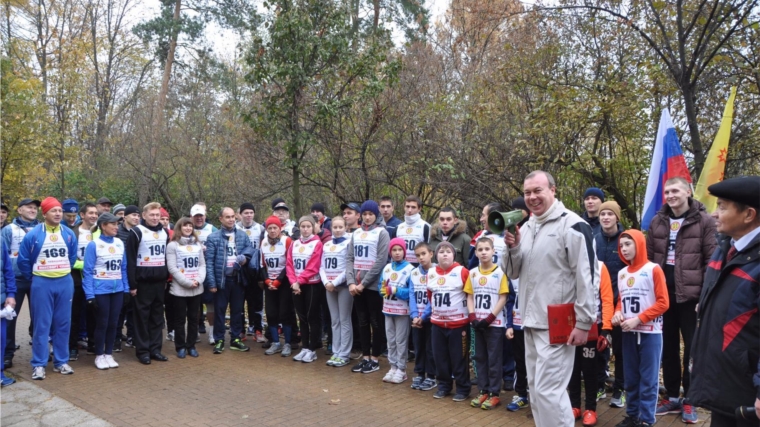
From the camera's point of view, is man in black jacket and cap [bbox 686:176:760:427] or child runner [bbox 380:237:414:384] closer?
man in black jacket and cap [bbox 686:176:760:427]

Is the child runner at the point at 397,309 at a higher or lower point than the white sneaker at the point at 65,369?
higher

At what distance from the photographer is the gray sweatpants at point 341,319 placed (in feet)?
26.3

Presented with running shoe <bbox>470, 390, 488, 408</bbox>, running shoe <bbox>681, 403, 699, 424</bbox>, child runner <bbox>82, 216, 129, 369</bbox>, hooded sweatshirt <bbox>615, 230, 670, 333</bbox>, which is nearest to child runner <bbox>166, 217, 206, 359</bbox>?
child runner <bbox>82, 216, 129, 369</bbox>

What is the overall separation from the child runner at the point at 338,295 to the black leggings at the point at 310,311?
0.21m

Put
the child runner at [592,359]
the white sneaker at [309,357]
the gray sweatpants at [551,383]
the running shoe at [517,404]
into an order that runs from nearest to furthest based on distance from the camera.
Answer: the gray sweatpants at [551,383]
the child runner at [592,359]
the running shoe at [517,404]
the white sneaker at [309,357]

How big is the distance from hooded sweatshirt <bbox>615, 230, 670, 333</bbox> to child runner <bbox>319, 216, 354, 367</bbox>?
372 centimetres

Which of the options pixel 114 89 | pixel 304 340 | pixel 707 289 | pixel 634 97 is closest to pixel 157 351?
pixel 304 340

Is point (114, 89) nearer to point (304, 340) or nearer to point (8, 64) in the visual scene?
point (8, 64)

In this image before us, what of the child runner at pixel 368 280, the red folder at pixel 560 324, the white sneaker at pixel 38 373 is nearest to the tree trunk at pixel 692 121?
the child runner at pixel 368 280

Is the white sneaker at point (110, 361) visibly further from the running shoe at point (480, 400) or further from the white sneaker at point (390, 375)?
the running shoe at point (480, 400)

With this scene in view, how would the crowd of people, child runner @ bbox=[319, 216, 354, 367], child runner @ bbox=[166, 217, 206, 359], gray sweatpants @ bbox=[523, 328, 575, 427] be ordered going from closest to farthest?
1. the crowd of people
2. gray sweatpants @ bbox=[523, 328, 575, 427]
3. child runner @ bbox=[319, 216, 354, 367]
4. child runner @ bbox=[166, 217, 206, 359]

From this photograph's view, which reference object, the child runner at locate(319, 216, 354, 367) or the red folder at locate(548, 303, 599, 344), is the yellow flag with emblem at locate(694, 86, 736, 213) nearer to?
the red folder at locate(548, 303, 599, 344)

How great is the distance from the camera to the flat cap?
3.19 m

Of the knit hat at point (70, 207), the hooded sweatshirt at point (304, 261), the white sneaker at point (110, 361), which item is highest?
the knit hat at point (70, 207)
